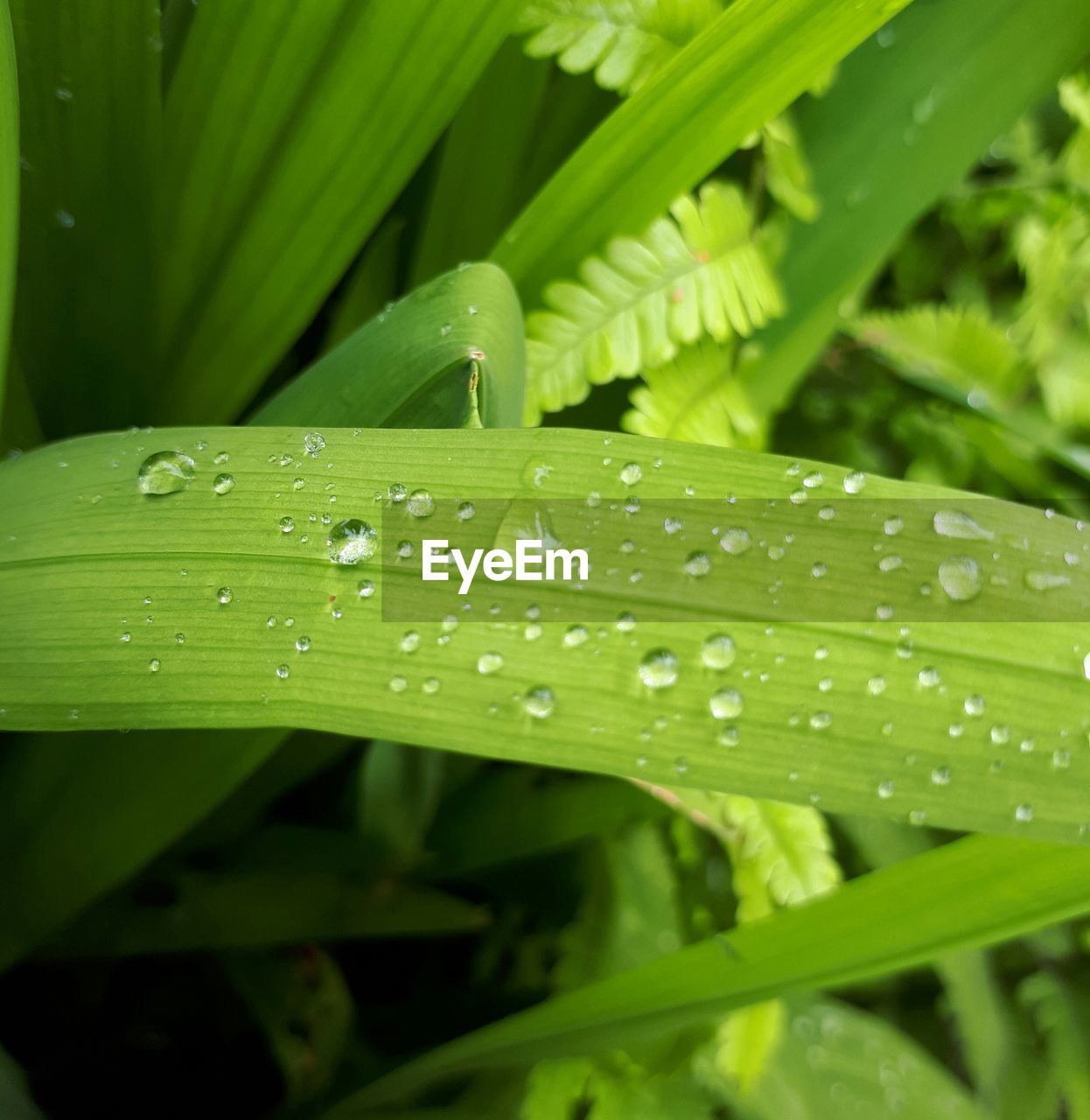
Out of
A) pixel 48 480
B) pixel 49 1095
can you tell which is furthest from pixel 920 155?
pixel 49 1095

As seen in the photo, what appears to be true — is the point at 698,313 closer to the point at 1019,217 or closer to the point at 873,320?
the point at 873,320

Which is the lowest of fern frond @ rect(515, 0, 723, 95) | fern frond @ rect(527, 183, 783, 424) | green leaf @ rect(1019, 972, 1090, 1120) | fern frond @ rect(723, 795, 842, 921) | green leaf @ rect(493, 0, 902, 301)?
green leaf @ rect(1019, 972, 1090, 1120)

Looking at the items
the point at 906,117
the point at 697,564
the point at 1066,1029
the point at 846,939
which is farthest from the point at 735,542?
the point at 1066,1029

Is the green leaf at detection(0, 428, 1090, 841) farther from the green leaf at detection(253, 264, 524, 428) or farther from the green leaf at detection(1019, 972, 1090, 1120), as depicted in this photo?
the green leaf at detection(1019, 972, 1090, 1120)

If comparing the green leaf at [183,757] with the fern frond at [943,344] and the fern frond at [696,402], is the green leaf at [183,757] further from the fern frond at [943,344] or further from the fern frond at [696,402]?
the fern frond at [943,344]

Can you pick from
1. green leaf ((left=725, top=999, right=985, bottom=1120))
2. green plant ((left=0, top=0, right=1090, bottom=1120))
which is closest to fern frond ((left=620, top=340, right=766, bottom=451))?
green plant ((left=0, top=0, right=1090, bottom=1120))

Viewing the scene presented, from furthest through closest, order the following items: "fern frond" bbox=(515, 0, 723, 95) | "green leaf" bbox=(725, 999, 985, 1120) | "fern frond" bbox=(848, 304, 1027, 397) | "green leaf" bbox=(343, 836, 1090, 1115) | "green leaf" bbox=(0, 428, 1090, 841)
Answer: "fern frond" bbox=(848, 304, 1027, 397) < "green leaf" bbox=(725, 999, 985, 1120) < "fern frond" bbox=(515, 0, 723, 95) < "green leaf" bbox=(343, 836, 1090, 1115) < "green leaf" bbox=(0, 428, 1090, 841)
